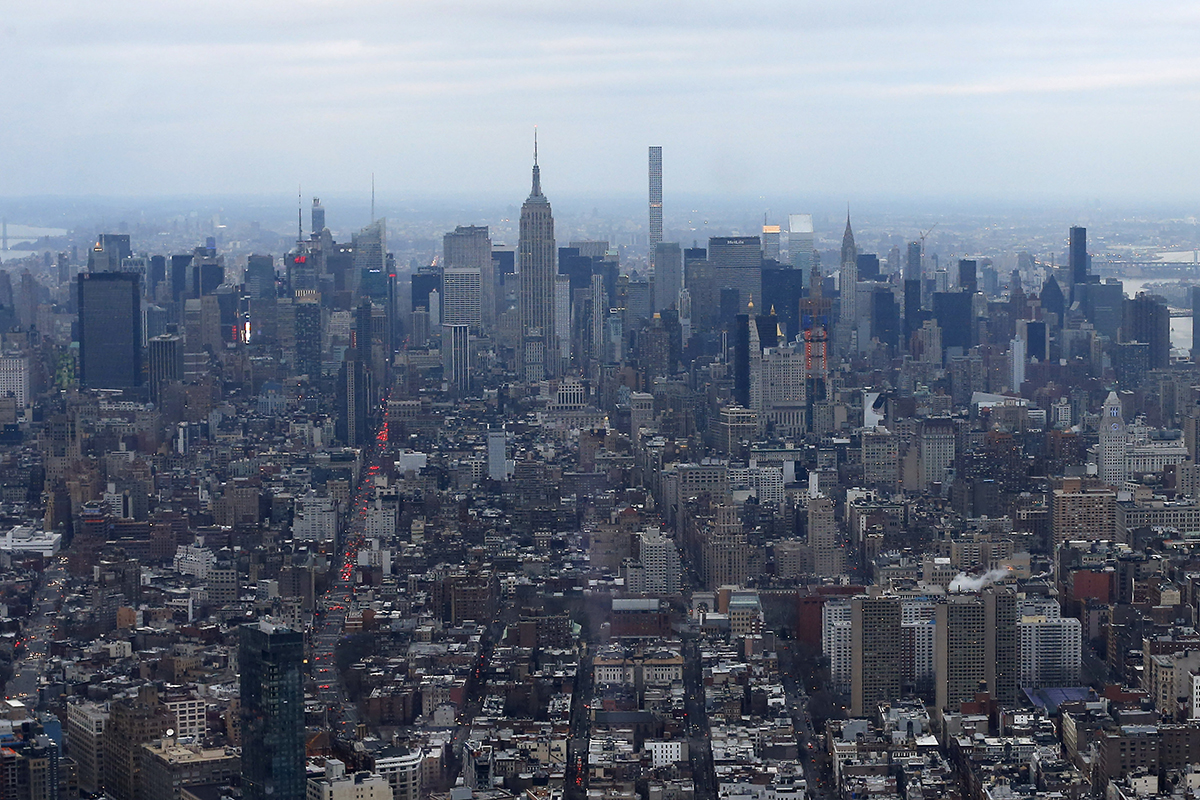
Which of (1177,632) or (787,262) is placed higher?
(787,262)

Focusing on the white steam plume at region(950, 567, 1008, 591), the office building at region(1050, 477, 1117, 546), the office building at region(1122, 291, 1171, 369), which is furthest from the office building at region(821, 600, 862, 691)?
the office building at region(1122, 291, 1171, 369)

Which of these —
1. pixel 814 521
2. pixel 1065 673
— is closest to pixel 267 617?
pixel 1065 673

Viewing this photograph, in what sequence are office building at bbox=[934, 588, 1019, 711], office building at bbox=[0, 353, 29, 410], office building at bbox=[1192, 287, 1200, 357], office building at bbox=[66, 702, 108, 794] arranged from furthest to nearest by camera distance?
office building at bbox=[1192, 287, 1200, 357], office building at bbox=[0, 353, 29, 410], office building at bbox=[934, 588, 1019, 711], office building at bbox=[66, 702, 108, 794]

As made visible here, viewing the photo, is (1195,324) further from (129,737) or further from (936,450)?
(129,737)

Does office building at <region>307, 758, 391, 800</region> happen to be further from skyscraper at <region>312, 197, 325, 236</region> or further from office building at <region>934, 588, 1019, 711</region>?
skyscraper at <region>312, 197, 325, 236</region>

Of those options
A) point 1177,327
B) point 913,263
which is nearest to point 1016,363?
point 913,263

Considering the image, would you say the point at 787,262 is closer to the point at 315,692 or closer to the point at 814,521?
the point at 814,521
